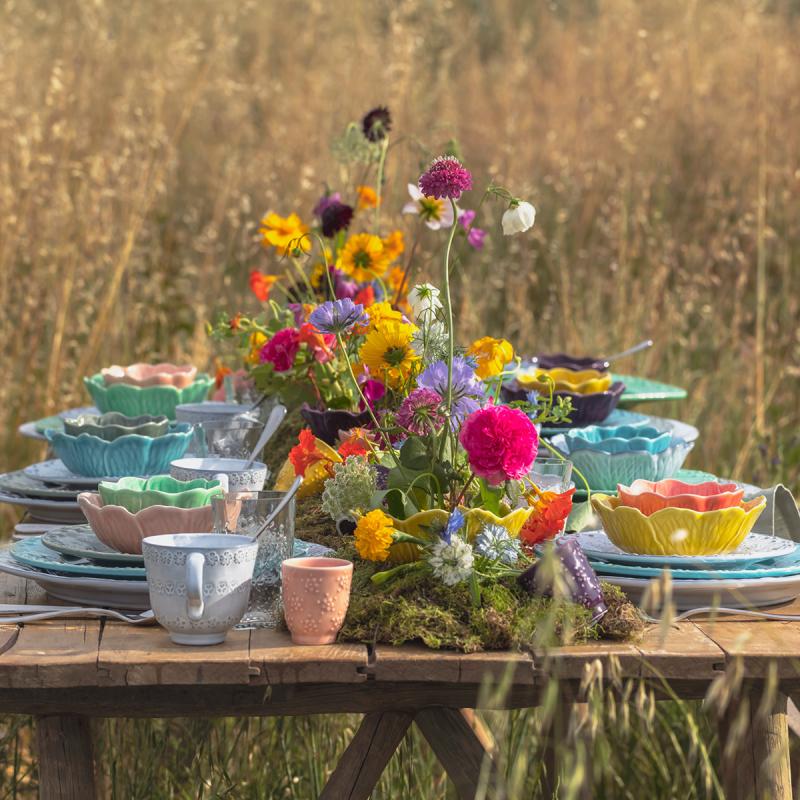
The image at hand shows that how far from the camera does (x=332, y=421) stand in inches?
85.1

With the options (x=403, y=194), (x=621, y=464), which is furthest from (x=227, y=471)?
(x=403, y=194)

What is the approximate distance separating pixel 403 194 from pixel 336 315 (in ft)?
11.2

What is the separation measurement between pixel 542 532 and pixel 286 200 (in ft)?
14.1

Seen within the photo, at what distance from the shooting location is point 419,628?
1.44 meters

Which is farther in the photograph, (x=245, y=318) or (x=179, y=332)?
(x=179, y=332)

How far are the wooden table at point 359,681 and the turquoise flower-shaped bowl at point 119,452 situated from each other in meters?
0.44

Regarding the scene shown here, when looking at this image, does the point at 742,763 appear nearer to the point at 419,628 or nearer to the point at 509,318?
the point at 419,628

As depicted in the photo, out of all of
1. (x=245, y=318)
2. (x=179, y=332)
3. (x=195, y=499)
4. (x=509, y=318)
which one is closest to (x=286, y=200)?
(x=179, y=332)

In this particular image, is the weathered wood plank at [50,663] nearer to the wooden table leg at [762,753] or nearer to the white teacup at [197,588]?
the white teacup at [197,588]

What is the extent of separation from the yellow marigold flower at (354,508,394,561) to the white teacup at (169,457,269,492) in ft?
1.02

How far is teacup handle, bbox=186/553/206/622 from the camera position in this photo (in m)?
1.39

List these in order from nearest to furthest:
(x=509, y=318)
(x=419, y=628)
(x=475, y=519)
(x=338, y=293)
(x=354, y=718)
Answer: (x=419, y=628), (x=475, y=519), (x=338, y=293), (x=354, y=718), (x=509, y=318)

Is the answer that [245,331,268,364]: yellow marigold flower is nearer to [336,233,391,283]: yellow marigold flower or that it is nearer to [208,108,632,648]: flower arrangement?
[336,233,391,283]: yellow marigold flower

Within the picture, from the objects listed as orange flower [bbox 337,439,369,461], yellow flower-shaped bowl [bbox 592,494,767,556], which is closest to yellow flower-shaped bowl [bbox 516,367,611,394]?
orange flower [bbox 337,439,369,461]
